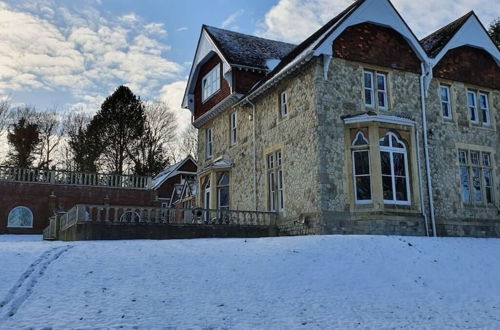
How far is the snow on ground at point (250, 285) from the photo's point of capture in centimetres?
834

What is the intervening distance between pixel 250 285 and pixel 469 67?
53.8ft

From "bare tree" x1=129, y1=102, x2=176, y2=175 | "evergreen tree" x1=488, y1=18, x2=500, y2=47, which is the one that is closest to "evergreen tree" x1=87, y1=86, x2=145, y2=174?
"bare tree" x1=129, y1=102, x2=176, y2=175

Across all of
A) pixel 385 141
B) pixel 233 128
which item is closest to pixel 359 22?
pixel 385 141

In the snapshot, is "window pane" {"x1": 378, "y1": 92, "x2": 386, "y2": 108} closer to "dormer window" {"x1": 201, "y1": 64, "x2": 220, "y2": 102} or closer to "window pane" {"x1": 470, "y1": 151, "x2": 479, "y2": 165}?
"window pane" {"x1": 470, "y1": 151, "x2": 479, "y2": 165}

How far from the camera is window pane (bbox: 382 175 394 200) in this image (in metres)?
18.1

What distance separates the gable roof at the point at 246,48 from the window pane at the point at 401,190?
881cm

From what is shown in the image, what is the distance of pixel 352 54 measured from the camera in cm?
1925

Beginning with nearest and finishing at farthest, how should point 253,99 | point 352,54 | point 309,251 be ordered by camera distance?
point 309,251 < point 352,54 < point 253,99

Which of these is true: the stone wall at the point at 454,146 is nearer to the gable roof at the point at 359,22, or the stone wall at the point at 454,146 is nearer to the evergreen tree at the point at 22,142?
the gable roof at the point at 359,22

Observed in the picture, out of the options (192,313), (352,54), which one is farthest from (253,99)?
(192,313)

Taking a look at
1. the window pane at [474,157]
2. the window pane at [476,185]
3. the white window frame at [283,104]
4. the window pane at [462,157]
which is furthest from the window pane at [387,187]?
the window pane at [474,157]

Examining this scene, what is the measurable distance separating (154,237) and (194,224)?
1660 mm

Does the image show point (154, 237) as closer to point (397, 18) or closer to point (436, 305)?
point (436, 305)

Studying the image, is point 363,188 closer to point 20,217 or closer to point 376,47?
point 376,47
